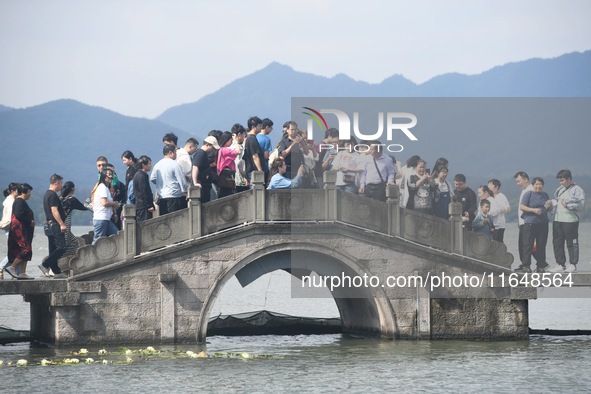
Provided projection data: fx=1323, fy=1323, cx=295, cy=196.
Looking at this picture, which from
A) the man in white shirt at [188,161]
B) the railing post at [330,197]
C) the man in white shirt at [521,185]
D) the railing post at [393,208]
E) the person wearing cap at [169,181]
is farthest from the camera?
the man in white shirt at [521,185]

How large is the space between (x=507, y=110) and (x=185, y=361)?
11827 cm

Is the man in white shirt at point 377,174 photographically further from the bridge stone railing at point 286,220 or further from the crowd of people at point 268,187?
the bridge stone railing at point 286,220

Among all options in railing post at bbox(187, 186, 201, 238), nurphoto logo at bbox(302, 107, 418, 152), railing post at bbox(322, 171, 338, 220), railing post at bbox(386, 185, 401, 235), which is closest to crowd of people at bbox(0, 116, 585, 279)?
nurphoto logo at bbox(302, 107, 418, 152)

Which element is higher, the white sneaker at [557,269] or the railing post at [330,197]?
the railing post at [330,197]

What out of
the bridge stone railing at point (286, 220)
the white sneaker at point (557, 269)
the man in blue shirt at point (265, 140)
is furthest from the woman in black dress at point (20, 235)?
the white sneaker at point (557, 269)

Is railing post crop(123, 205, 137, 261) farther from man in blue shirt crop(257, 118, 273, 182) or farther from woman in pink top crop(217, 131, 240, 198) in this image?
man in blue shirt crop(257, 118, 273, 182)

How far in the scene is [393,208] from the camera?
2758cm

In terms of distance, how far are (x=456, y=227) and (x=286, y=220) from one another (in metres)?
3.66

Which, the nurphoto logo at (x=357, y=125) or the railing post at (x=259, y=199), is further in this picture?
the nurphoto logo at (x=357, y=125)

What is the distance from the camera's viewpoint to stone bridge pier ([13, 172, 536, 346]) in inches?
1051

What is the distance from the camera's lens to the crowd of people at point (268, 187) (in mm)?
27094

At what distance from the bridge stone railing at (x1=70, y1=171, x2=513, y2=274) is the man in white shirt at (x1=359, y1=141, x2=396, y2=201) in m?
0.44

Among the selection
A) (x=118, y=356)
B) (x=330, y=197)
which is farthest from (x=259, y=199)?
(x=118, y=356)

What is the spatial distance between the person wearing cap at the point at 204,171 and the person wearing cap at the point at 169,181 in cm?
31
